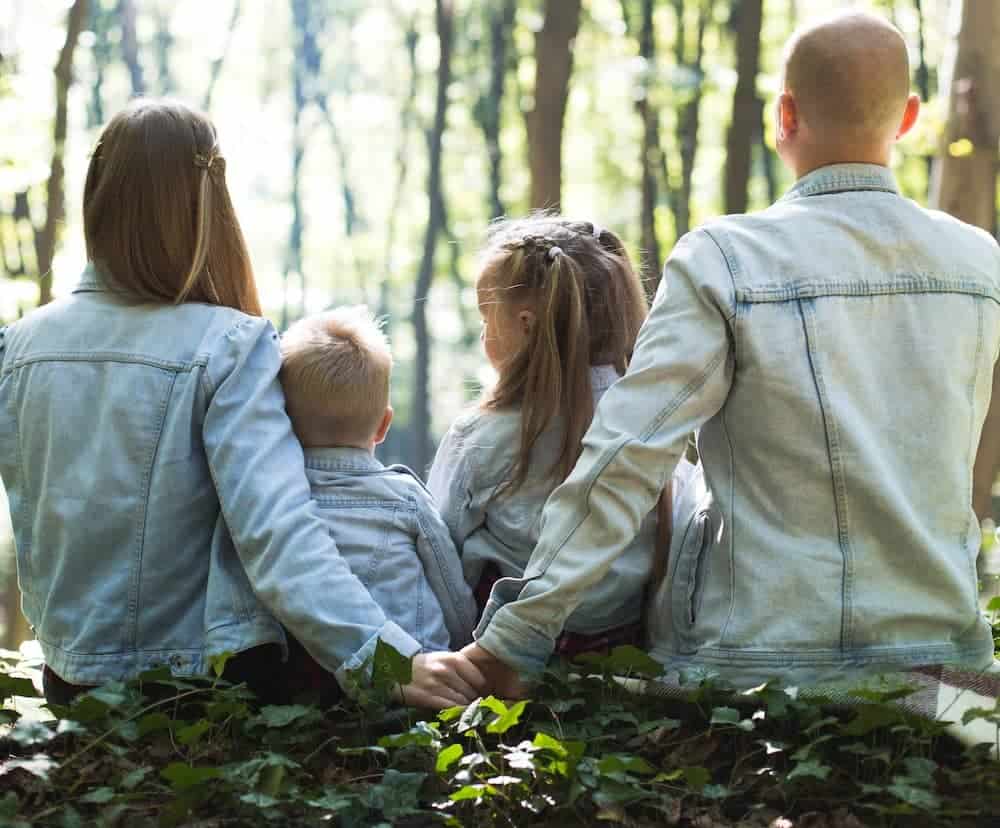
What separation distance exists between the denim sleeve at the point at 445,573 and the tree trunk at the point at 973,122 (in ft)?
15.8

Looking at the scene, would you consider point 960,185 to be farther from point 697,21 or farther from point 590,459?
point 697,21

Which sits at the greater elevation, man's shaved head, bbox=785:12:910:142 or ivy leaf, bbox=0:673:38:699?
man's shaved head, bbox=785:12:910:142

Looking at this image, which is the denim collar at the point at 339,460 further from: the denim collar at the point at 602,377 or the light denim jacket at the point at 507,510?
the denim collar at the point at 602,377

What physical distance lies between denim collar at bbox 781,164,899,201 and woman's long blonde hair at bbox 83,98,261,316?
158cm

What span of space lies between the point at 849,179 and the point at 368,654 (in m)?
1.68

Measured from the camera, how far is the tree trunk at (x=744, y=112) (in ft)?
34.3

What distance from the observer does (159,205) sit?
336 cm

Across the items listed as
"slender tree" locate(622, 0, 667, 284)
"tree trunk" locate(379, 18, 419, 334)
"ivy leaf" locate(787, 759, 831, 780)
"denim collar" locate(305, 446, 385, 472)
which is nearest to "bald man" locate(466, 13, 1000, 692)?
"ivy leaf" locate(787, 759, 831, 780)

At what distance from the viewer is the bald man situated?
2.90m

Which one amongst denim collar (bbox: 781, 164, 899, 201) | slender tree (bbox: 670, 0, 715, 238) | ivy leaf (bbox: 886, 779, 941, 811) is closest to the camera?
ivy leaf (bbox: 886, 779, 941, 811)

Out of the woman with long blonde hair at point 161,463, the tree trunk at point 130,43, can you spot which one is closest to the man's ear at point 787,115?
the woman with long blonde hair at point 161,463

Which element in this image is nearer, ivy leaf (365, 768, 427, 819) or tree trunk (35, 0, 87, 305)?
ivy leaf (365, 768, 427, 819)

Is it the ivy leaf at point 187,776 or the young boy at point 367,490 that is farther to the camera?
the young boy at point 367,490

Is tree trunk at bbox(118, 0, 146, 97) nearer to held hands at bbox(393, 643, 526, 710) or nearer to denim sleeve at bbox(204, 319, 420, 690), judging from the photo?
denim sleeve at bbox(204, 319, 420, 690)
